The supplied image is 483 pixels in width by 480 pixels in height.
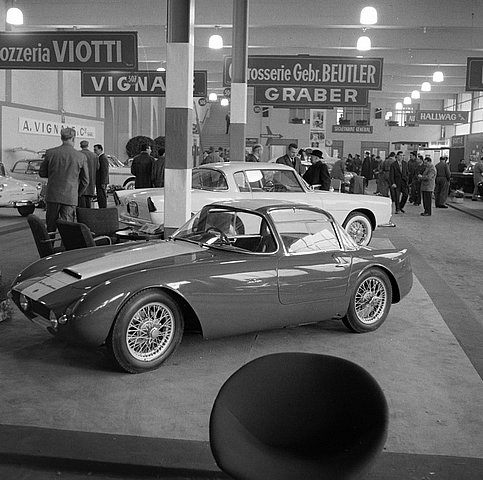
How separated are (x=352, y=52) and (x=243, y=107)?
1249cm

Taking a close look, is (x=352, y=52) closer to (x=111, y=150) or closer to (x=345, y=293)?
(x=111, y=150)

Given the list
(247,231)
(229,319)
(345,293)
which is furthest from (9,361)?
(345,293)

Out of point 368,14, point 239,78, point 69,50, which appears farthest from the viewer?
point 239,78

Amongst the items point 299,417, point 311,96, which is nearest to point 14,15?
point 311,96

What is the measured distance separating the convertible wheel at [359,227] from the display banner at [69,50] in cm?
438

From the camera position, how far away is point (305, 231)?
5.75 metres

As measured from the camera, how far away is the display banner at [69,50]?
10688mm

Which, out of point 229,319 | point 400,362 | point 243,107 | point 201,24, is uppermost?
point 201,24

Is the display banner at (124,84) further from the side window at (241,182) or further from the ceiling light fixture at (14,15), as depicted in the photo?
the side window at (241,182)

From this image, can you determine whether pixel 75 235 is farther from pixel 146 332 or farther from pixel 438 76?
pixel 438 76

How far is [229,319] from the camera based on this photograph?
5043mm

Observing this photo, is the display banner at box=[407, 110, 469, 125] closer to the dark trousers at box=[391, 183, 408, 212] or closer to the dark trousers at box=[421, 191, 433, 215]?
the dark trousers at box=[391, 183, 408, 212]

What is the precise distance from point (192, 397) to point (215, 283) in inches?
36.0

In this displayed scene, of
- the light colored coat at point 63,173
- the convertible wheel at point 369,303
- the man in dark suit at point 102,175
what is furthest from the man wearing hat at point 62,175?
the man in dark suit at point 102,175
